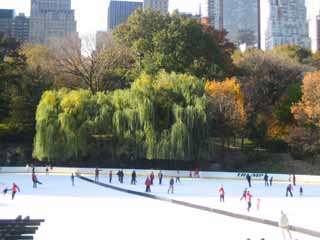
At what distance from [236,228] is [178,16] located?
4030cm

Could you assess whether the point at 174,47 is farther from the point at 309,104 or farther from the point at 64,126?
the point at 64,126

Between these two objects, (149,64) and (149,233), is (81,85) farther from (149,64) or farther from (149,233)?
(149,233)

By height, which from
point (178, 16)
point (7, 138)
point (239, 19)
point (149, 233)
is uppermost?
point (239, 19)

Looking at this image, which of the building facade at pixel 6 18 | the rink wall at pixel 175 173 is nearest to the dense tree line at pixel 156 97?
the rink wall at pixel 175 173

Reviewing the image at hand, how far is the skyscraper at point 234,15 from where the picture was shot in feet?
615

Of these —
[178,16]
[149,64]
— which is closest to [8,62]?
[149,64]

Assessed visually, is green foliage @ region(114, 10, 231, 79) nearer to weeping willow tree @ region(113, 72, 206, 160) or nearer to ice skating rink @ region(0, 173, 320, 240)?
weeping willow tree @ region(113, 72, 206, 160)

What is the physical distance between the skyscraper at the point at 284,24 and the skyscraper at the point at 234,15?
23.4 m

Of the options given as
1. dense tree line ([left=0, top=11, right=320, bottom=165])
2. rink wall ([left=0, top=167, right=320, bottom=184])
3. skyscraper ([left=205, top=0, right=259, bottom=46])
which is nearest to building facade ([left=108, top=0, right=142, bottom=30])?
skyscraper ([left=205, top=0, right=259, bottom=46])

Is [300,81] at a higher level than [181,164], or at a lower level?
higher

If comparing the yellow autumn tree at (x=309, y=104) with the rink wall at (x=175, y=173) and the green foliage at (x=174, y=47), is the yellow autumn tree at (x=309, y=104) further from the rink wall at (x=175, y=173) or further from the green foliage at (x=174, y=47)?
the green foliage at (x=174, y=47)

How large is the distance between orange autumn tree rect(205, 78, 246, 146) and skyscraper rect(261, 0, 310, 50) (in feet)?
355

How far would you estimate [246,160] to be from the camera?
44.8m

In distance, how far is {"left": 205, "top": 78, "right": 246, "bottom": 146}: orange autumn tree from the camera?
144 feet
